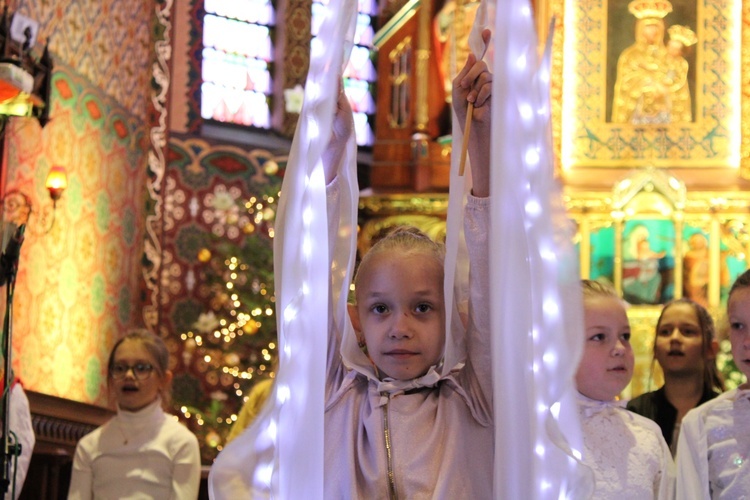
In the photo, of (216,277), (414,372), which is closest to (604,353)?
(414,372)

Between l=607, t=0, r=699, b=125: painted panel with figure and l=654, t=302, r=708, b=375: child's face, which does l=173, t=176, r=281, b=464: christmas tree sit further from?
l=654, t=302, r=708, b=375: child's face

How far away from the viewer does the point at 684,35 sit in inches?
390

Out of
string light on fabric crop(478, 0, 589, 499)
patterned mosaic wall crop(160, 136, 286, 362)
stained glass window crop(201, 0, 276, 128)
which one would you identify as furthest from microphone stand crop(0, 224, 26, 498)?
stained glass window crop(201, 0, 276, 128)

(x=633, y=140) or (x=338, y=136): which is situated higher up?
(x=633, y=140)

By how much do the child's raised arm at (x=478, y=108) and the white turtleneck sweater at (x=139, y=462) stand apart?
2632mm

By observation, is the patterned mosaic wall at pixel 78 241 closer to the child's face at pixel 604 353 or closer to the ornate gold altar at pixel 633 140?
the ornate gold altar at pixel 633 140

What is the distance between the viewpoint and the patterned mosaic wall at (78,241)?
25.0 ft

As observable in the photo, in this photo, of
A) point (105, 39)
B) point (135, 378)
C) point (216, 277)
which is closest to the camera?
point (135, 378)

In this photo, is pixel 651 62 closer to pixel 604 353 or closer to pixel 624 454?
pixel 604 353

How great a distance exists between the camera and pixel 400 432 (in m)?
2.20

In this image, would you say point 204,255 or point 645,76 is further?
point 645,76

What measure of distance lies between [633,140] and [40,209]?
14.3ft

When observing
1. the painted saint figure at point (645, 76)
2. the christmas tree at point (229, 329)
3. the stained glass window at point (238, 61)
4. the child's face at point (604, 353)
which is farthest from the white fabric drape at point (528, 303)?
the stained glass window at point (238, 61)

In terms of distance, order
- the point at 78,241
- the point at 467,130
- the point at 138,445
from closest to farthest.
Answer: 1. the point at 467,130
2. the point at 138,445
3. the point at 78,241
